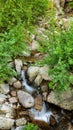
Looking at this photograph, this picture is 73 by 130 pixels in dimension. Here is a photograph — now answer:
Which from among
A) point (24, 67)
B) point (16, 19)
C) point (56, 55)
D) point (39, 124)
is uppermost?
point (16, 19)

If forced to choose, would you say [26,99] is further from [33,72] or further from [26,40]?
[26,40]

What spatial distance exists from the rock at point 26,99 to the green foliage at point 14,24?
1.35 ft

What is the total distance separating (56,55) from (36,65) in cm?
63

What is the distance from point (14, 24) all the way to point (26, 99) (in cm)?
186

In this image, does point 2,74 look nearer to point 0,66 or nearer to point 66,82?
point 0,66

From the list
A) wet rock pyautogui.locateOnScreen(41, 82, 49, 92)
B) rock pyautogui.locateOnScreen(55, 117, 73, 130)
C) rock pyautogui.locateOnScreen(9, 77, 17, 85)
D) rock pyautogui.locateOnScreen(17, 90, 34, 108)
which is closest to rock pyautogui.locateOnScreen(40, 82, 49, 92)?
wet rock pyautogui.locateOnScreen(41, 82, 49, 92)

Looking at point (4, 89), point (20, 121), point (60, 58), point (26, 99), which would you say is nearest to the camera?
point (60, 58)

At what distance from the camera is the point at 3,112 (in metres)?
5.15

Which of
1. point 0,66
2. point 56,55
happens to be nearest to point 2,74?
point 0,66

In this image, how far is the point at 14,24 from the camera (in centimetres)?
634

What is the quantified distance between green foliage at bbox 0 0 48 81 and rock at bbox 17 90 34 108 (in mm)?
412

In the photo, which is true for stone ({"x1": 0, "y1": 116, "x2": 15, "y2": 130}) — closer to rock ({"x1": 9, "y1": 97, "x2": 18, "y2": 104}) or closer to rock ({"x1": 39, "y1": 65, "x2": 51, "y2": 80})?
rock ({"x1": 9, "y1": 97, "x2": 18, "y2": 104})

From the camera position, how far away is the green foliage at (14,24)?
5363mm

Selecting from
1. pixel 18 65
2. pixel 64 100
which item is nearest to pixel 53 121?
pixel 64 100
